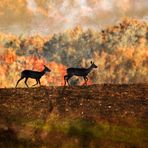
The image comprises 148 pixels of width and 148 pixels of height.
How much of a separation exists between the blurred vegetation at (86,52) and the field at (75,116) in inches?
1008

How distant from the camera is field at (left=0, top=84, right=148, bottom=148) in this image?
4559 cm

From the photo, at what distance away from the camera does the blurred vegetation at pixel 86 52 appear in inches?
3172

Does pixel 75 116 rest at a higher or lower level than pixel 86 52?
lower

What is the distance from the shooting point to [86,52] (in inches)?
3337

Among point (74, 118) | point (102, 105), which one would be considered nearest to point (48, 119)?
point (74, 118)

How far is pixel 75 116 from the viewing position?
4853 centimetres

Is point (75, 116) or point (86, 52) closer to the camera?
point (75, 116)

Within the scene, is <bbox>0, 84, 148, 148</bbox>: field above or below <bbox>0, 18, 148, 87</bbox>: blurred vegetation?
below

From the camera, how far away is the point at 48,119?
48438mm

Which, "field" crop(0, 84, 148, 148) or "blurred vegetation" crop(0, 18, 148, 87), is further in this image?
"blurred vegetation" crop(0, 18, 148, 87)

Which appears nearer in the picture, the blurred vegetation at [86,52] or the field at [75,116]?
the field at [75,116]

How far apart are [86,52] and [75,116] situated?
121ft

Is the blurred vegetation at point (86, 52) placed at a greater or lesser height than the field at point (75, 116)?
greater

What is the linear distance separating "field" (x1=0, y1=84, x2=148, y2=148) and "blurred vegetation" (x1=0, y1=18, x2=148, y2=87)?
25.6 m
